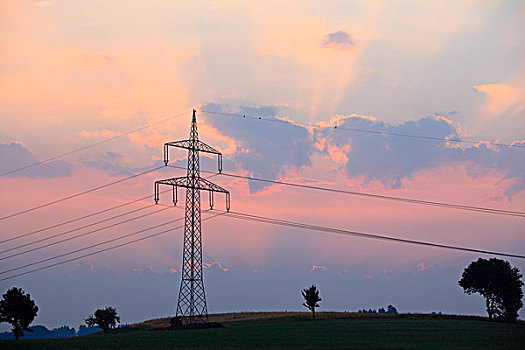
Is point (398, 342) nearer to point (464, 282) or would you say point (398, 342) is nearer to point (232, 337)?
point (232, 337)

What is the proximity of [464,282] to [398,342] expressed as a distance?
7389 cm

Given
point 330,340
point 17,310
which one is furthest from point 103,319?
point 330,340

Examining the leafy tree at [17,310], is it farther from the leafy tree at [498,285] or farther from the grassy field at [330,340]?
the leafy tree at [498,285]

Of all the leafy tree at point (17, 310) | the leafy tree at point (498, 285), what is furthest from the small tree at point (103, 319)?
the leafy tree at point (498, 285)

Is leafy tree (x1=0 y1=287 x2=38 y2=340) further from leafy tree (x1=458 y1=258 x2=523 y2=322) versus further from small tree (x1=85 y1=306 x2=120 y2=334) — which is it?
leafy tree (x1=458 y1=258 x2=523 y2=322)

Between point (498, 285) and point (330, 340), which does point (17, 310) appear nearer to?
point (330, 340)

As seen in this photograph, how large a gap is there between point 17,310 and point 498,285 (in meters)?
95.5

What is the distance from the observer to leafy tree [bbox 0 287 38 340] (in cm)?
10131

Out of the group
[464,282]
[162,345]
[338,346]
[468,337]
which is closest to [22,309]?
[162,345]

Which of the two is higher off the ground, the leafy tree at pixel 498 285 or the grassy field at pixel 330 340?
the leafy tree at pixel 498 285

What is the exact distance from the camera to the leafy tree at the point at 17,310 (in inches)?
3989

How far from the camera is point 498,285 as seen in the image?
418 feet

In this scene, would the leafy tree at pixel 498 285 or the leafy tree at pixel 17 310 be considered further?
the leafy tree at pixel 498 285

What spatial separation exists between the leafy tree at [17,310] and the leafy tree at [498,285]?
8927cm
